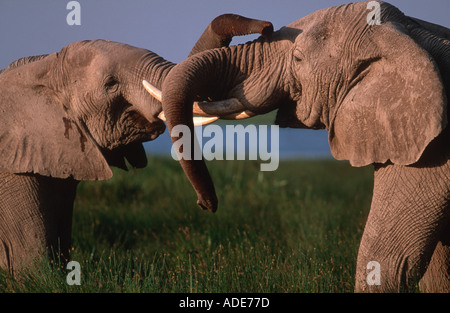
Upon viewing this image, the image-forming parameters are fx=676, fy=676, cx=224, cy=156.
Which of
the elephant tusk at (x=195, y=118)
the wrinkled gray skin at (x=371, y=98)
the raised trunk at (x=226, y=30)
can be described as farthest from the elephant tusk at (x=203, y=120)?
the raised trunk at (x=226, y=30)

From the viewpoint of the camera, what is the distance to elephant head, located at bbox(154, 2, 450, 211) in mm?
3615

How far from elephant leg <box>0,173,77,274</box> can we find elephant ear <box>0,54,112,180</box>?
13 centimetres

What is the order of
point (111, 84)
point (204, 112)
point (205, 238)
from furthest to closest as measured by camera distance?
point (205, 238) → point (111, 84) → point (204, 112)

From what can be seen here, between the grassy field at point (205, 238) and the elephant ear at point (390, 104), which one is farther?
the grassy field at point (205, 238)

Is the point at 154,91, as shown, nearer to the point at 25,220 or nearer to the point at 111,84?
the point at 111,84

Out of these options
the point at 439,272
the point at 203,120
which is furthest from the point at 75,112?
the point at 439,272

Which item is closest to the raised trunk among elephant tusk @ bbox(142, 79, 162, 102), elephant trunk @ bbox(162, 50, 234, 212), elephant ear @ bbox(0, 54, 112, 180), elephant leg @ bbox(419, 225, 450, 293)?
elephant trunk @ bbox(162, 50, 234, 212)

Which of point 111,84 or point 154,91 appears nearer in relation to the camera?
point 154,91

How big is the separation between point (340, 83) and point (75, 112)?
5.95 feet

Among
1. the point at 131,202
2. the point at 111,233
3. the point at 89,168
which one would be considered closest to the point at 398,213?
the point at 89,168

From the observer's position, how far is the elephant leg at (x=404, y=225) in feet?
12.2

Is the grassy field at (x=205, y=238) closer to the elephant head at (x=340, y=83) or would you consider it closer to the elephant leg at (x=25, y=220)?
the elephant leg at (x=25, y=220)

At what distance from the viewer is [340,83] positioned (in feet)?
12.9

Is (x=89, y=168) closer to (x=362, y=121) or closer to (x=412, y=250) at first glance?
(x=362, y=121)
